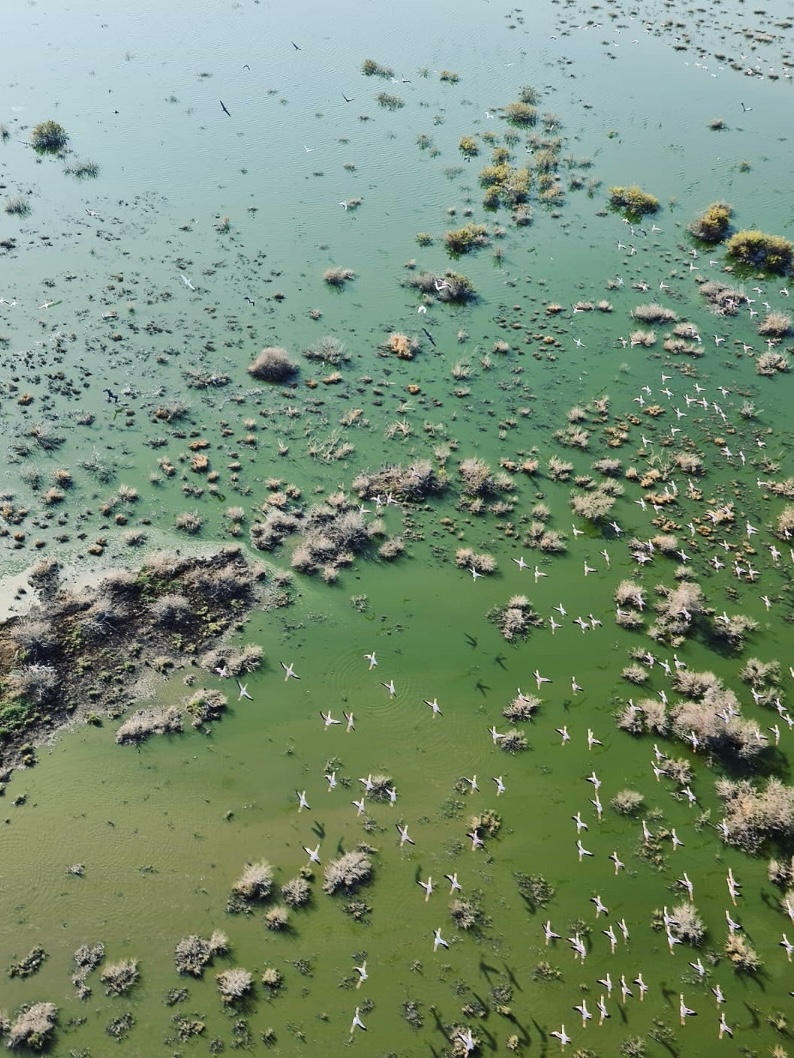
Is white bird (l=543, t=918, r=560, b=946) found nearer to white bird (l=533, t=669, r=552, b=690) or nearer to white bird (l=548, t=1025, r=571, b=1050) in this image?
white bird (l=548, t=1025, r=571, b=1050)

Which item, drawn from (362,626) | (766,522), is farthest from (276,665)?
(766,522)

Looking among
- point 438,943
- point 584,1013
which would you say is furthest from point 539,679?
point 584,1013

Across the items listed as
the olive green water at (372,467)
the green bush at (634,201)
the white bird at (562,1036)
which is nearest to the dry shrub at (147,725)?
the olive green water at (372,467)

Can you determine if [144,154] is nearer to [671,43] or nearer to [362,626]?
[362,626]

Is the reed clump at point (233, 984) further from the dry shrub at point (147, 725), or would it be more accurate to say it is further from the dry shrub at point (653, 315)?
the dry shrub at point (653, 315)

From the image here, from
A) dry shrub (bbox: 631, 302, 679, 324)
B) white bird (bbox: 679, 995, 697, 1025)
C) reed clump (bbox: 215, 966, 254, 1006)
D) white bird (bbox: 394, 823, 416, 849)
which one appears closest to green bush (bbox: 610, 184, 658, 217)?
dry shrub (bbox: 631, 302, 679, 324)

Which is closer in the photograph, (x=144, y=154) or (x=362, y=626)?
(x=362, y=626)
